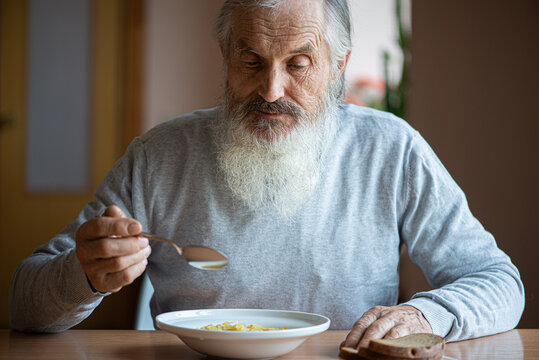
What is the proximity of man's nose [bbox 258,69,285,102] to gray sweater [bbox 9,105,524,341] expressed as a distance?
0.29m

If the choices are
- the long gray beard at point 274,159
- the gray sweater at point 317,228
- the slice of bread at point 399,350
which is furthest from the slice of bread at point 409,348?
the long gray beard at point 274,159

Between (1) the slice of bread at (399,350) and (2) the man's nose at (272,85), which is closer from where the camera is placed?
(1) the slice of bread at (399,350)

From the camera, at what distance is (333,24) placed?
161 centimetres

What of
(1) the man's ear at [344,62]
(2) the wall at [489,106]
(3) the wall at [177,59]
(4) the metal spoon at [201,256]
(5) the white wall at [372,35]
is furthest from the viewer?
(3) the wall at [177,59]

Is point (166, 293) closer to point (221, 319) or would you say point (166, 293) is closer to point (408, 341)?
point (221, 319)

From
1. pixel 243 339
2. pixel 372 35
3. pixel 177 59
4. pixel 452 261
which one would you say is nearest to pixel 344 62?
pixel 452 261

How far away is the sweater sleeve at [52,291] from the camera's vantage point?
4.04 ft

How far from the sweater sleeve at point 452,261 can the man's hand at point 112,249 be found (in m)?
0.59

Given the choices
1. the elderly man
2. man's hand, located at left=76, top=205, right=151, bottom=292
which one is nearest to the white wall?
the elderly man

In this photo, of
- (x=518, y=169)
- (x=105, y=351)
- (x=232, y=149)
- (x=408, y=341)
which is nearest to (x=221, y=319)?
(x=105, y=351)

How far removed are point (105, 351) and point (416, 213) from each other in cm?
91

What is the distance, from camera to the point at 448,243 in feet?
5.01

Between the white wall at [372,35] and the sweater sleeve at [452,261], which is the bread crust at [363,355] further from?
the white wall at [372,35]

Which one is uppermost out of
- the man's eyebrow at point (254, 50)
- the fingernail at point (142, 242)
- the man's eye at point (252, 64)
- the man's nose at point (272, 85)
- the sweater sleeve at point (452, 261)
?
the man's eyebrow at point (254, 50)
